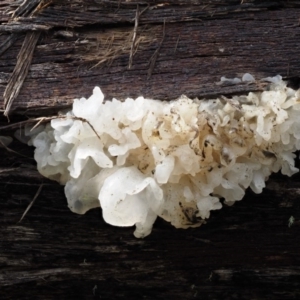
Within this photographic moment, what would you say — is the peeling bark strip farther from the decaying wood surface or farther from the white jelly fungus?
the white jelly fungus

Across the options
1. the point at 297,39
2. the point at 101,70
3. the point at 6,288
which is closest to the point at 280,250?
the point at 297,39

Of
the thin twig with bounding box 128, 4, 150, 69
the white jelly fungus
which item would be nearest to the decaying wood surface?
the thin twig with bounding box 128, 4, 150, 69

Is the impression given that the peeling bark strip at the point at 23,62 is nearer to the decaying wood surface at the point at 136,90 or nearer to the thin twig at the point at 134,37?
the decaying wood surface at the point at 136,90

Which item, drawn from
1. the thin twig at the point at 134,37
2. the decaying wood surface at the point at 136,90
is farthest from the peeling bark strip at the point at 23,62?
the thin twig at the point at 134,37

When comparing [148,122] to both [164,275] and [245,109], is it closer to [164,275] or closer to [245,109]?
[245,109]

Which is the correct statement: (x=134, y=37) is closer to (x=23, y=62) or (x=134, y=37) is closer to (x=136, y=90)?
(x=136, y=90)

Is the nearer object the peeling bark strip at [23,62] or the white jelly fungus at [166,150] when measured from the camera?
the white jelly fungus at [166,150]
